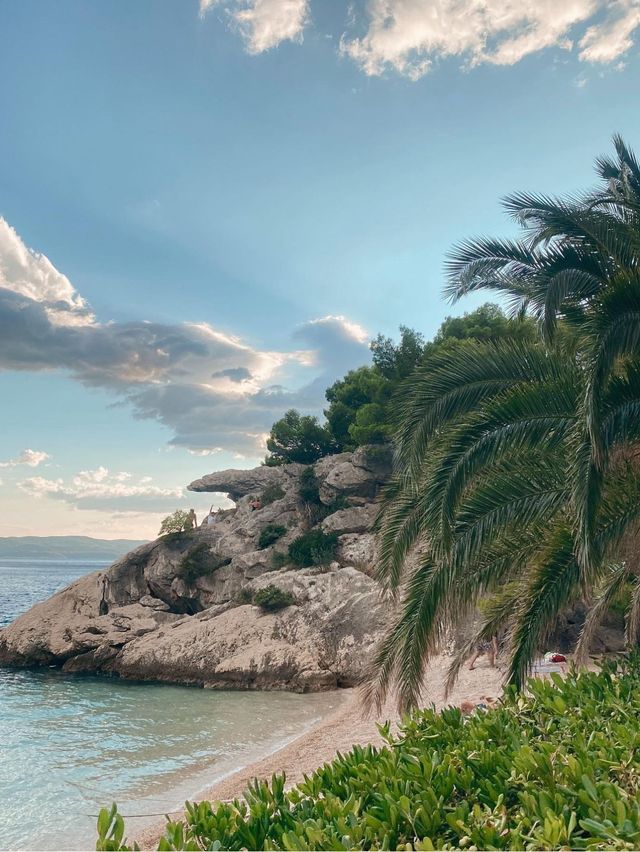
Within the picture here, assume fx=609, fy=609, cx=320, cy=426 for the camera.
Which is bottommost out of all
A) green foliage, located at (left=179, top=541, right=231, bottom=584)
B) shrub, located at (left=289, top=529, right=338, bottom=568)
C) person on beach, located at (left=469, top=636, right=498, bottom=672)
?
Result: person on beach, located at (left=469, top=636, right=498, bottom=672)

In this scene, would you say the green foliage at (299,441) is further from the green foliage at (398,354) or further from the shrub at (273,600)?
the shrub at (273,600)

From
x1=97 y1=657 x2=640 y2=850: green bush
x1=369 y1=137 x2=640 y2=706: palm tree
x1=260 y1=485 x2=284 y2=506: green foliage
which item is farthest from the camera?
x1=260 y1=485 x2=284 y2=506: green foliage

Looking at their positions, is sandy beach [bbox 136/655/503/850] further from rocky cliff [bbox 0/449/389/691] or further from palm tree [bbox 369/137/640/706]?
rocky cliff [bbox 0/449/389/691]

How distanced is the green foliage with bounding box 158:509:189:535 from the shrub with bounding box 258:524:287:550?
4413 mm

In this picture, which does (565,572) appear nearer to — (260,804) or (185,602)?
(260,804)

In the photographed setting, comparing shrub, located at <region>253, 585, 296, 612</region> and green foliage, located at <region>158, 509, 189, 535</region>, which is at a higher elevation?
green foliage, located at <region>158, 509, 189, 535</region>

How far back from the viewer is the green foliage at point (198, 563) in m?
28.2

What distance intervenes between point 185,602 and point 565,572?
2425 centimetres

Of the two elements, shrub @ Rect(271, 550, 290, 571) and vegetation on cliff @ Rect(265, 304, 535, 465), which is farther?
vegetation on cliff @ Rect(265, 304, 535, 465)

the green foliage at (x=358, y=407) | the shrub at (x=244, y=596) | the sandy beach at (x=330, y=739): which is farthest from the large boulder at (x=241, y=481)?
Answer: the sandy beach at (x=330, y=739)

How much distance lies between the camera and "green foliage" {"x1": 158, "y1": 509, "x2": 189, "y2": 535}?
30281 mm

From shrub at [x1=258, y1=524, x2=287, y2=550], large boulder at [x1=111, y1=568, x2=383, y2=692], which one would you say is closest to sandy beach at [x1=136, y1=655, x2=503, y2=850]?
large boulder at [x1=111, y1=568, x2=383, y2=692]

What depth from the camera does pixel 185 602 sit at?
2886cm

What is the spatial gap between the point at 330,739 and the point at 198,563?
16.6 m
